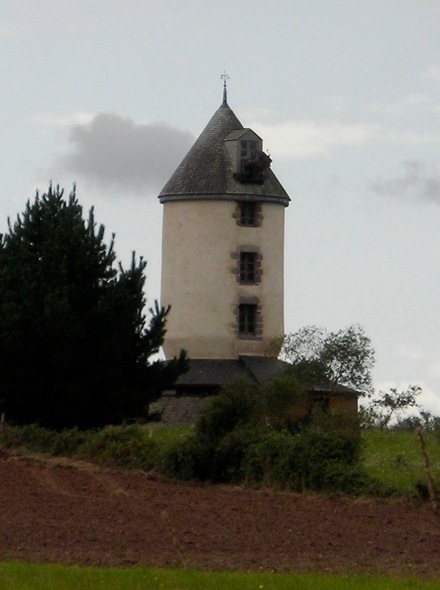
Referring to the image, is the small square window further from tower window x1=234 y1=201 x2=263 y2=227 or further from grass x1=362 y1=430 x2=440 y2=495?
grass x1=362 y1=430 x2=440 y2=495

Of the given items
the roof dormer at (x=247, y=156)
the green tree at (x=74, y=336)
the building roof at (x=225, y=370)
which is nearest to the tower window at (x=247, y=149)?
the roof dormer at (x=247, y=156)

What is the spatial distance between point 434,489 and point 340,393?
91.7ft

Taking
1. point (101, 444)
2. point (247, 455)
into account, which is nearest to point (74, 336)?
point (101, 444)

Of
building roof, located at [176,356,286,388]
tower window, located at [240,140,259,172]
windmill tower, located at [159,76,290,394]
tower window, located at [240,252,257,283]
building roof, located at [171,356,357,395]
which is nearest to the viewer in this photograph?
building roof, located at [171,356,357,395]

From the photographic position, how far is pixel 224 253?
57.2 metres

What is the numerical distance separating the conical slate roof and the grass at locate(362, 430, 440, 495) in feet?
48.7

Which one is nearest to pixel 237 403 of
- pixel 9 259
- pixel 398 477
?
pixel 398 477

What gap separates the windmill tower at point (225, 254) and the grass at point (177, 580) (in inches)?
1506

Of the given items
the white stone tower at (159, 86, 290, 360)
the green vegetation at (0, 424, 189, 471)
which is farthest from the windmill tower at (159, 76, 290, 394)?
the green vegetation at (0, 424, 189, 471)

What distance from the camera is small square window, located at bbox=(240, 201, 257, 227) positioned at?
188ft

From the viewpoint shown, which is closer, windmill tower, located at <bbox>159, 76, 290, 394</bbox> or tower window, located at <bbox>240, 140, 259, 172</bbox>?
windmill tower, located at <bbox>159, 76, 290, 394</bbox>

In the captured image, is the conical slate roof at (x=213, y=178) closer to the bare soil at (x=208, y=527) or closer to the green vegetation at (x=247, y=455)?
the green vegetation at (x=247, y=455)

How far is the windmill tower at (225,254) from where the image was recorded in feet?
186

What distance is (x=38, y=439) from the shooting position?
36.6 meters
